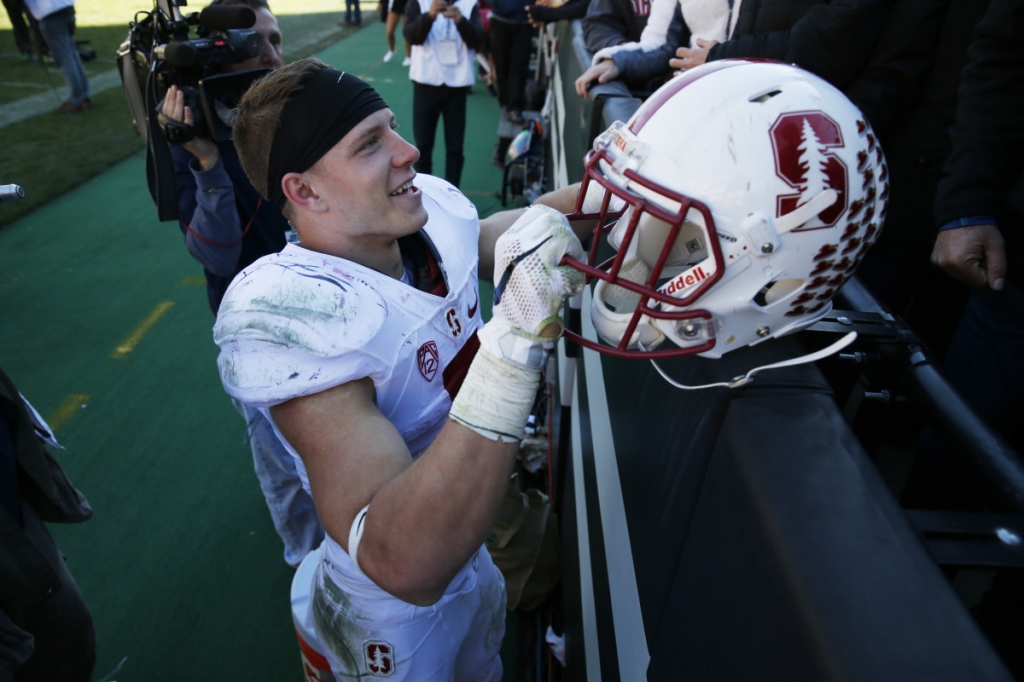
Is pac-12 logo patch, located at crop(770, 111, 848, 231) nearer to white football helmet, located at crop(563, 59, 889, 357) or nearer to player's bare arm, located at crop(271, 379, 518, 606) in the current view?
white football helmet, located at crop(563, 59, 889, 357)

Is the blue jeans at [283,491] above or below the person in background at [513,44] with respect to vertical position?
below

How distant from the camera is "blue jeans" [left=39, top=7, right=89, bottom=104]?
7.39 meters

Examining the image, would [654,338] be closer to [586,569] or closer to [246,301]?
[246,301]

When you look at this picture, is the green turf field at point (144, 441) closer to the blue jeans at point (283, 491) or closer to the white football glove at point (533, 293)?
the blue jeans at point (283, 491)

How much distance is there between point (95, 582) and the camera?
275 cm

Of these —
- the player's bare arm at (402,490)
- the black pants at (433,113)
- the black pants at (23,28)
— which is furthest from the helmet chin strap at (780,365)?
the black pants at (23,28)

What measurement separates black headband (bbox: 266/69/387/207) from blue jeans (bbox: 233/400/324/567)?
115 centimetres

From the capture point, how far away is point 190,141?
7.50ft

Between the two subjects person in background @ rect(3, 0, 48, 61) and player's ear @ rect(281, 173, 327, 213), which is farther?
person in background @ rect(3, 0, 48, 61)

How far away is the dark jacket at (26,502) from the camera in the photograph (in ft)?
5.40

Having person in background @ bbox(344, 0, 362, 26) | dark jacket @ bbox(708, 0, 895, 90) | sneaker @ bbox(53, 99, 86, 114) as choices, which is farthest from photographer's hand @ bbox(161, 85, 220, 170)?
person in background @ bbox(344, 0, 362, 26)

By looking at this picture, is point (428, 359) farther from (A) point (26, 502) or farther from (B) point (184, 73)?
(B) point (184, 73)

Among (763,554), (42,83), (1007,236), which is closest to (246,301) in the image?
(763,554)

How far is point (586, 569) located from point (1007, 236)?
63.5 inches
